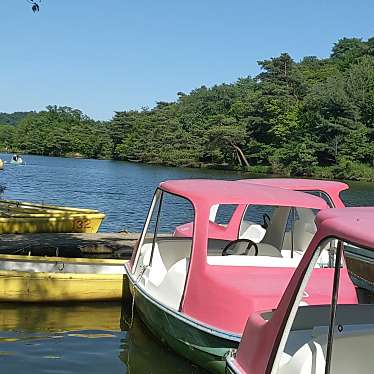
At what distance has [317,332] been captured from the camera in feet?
14.4

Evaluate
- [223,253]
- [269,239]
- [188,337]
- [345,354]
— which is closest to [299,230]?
[269,239]

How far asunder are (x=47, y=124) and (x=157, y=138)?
1949 inches

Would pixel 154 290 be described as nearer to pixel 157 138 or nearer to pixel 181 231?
pixel 181 231

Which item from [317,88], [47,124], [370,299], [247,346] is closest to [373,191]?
[317,88]

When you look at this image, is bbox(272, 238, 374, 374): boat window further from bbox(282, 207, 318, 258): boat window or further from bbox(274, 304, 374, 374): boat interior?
bbox(282, 207, 318, 258): boat window

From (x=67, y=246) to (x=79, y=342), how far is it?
4.44m

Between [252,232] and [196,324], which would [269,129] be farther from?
[196,324]

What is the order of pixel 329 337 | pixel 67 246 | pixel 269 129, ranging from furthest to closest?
pixel 269 129 → pixel 67 246 → pixel 329 337

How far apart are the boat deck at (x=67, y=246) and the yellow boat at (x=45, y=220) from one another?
2589mm

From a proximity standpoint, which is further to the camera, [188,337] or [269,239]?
[269,239]

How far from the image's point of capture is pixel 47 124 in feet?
454

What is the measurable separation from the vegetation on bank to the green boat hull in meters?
61.1

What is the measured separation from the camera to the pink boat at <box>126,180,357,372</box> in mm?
6465

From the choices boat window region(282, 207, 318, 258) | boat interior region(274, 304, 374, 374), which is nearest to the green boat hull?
boat interior region(274, 304, 374, 374)
